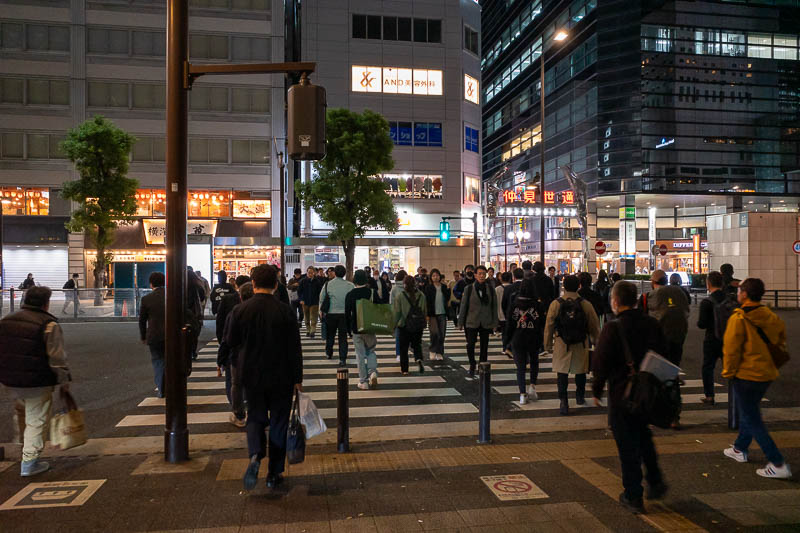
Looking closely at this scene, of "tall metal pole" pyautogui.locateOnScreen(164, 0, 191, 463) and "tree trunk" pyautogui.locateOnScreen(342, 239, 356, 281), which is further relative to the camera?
"tree trunk" pyautogui.locateOnScreen(342, 239, 356, 281)

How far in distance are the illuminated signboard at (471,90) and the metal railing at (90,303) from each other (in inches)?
1041

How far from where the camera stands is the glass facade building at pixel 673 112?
58.0 meters

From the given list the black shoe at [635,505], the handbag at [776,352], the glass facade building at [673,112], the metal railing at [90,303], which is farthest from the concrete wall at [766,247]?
the glass facade building at [673,112]

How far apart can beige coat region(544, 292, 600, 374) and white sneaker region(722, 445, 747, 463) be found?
2.17 m

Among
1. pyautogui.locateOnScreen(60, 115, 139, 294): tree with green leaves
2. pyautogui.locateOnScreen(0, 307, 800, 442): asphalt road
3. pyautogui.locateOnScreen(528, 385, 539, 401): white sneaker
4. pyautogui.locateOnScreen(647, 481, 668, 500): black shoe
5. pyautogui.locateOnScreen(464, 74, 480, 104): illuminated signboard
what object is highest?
pyautogui.locateOnScreen(464, 74, 480, 104): illuminated signboard

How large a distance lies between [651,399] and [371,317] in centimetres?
534

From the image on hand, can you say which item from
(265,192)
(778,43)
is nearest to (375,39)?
(265,192)

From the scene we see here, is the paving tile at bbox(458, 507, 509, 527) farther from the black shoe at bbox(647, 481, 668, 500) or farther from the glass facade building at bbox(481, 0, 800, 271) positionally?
the glass facade building at bbox(481, 0, 800, 271)

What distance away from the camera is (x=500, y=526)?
13.9 ft

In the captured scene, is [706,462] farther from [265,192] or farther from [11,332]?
[265,192]

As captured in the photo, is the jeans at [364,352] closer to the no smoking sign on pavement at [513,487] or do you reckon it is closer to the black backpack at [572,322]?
the black backpack at [572,322]

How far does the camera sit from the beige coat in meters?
7.53

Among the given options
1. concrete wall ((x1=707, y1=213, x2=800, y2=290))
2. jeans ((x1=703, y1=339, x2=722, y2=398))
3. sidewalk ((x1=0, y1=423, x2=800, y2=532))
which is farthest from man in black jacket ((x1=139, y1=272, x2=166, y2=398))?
concrete wall ((x1=707, y1=213, x2=800, y2=290))

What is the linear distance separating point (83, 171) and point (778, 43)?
7269 centimetres
